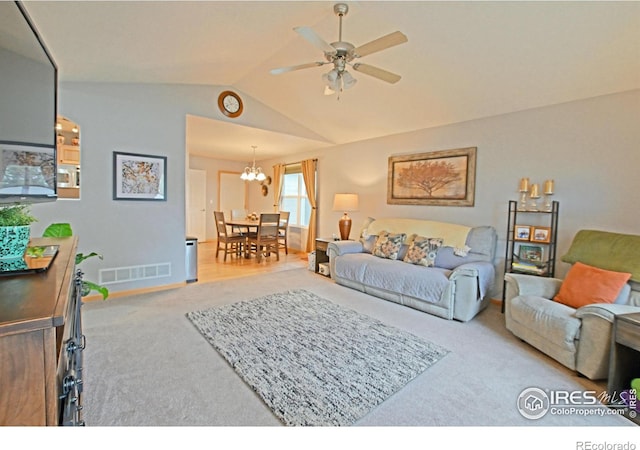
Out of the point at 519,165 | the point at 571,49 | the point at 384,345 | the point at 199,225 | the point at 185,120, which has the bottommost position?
the point at 384,345

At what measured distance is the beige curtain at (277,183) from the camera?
7477 mm

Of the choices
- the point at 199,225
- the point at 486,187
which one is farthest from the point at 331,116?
the point at 199,225

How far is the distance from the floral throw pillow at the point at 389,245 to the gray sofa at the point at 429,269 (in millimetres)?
47

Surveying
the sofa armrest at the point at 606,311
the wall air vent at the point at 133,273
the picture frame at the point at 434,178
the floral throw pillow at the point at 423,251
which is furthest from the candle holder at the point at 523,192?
the wall air vent at the point at 133,273

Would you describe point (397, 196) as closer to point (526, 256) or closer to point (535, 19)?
point (526, 256)

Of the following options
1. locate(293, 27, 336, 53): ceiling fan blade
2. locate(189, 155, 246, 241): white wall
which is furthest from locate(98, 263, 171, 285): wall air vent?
locate(189, 155, 246, 241): white wall

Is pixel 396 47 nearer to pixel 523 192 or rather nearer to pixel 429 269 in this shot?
pixel 523 192

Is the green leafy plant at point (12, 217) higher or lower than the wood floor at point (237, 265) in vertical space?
higher

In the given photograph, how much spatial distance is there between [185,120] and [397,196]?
10.8ft

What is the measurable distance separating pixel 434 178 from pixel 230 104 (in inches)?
125

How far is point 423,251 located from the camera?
387 cm

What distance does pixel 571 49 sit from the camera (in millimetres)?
2570

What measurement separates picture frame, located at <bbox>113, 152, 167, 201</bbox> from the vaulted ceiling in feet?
2.99

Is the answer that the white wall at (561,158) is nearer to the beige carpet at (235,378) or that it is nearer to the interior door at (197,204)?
the beige carpet at (235,378)
